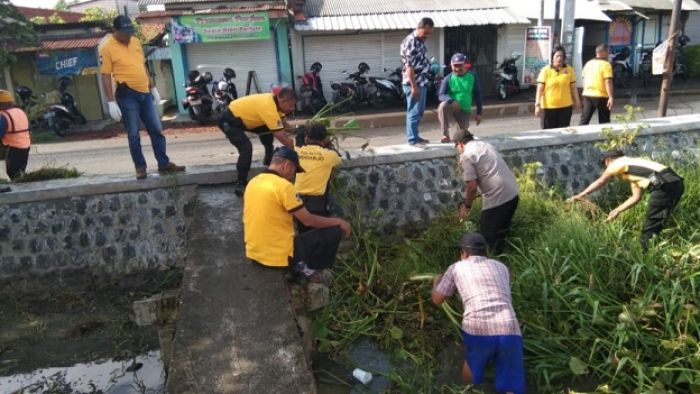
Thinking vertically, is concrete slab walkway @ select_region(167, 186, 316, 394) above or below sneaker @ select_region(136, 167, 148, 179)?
below

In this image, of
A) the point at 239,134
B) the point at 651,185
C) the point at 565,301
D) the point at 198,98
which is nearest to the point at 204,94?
the point at 198,98

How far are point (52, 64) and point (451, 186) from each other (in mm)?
13126

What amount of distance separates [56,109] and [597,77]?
12.0 meters

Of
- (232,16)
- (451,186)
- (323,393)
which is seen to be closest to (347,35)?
(232,16)

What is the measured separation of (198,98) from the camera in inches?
545

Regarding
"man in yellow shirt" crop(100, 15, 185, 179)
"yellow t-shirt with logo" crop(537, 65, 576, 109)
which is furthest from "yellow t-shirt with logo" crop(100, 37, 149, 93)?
Answer: "yellow t-shirt with logo" crop(537, 65, 576, 109)

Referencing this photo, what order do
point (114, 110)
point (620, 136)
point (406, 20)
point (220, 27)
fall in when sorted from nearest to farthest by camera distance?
point (114, 110) < point (620, 136) < point (220, 27) < point (406, 20)

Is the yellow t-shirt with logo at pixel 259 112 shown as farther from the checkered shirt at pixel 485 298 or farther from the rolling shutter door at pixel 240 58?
the rolling shutter door at pixel 240 58

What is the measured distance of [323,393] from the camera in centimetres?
445

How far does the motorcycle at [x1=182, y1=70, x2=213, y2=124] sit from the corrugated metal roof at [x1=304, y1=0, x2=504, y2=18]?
3.27m

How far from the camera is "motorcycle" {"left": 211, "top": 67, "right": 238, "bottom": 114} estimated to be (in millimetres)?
14000

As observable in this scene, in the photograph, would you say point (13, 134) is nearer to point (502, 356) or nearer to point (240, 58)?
point (502, 356)

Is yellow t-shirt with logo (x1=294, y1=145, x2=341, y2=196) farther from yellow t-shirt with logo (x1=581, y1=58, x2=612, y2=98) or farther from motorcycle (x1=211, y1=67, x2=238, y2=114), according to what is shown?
motorcycle (x1=211, y1=67, x2=238, y2=114)

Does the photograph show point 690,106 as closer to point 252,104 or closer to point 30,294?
point 252,104
